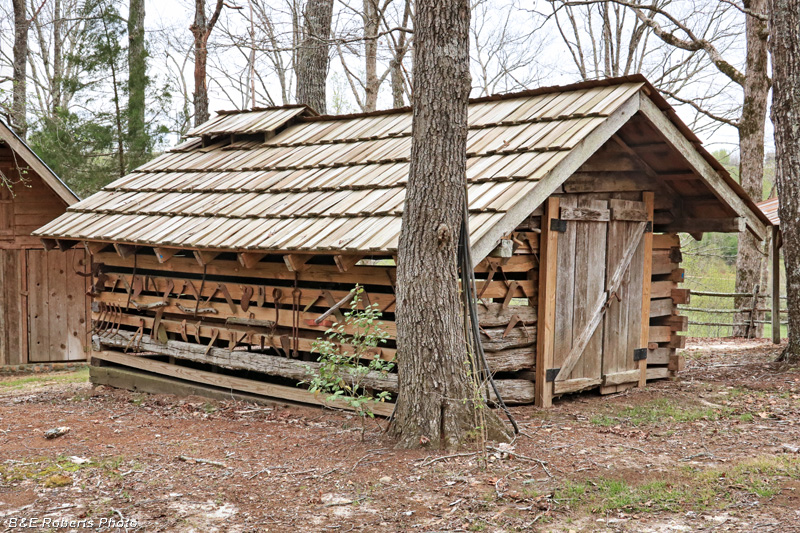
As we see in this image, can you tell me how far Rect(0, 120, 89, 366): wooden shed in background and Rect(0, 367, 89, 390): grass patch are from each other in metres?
0.76

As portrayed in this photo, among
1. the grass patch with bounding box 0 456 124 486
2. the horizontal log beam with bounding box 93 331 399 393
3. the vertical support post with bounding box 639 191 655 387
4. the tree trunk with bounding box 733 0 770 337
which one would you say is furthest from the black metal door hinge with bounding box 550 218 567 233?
the tree trunk with bounding box 733 0 770 337

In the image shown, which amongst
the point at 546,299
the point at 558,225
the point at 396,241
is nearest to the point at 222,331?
the point at 396,241

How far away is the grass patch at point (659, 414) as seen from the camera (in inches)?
284

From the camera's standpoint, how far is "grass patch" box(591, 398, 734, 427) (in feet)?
23.7

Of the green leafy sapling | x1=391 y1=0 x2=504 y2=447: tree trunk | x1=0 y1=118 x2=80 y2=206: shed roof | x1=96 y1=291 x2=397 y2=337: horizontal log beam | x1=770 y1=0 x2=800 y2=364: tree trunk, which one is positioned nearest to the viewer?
x1=391 y1=0 x2=504 y2=447: tree trunk

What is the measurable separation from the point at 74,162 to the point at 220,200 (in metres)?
6.92

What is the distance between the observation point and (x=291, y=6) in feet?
79.4

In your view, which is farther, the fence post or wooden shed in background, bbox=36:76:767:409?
the fence post

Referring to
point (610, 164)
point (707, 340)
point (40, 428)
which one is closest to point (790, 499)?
point (610, 164)

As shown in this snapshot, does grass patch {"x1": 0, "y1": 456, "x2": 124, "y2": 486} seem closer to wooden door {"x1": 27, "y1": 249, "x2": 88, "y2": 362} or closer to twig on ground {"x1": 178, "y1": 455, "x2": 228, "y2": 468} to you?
twig on ground {"x1": 178, "y1": 455, "x2": 228, "y2": 468}

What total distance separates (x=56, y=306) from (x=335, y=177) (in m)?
8.00

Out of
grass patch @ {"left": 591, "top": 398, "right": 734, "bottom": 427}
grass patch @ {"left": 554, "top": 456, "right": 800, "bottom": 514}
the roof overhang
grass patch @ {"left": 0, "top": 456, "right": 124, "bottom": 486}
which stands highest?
the roof overhang

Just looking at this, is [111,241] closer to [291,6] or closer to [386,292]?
[386,292]

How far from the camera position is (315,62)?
48.5ft
